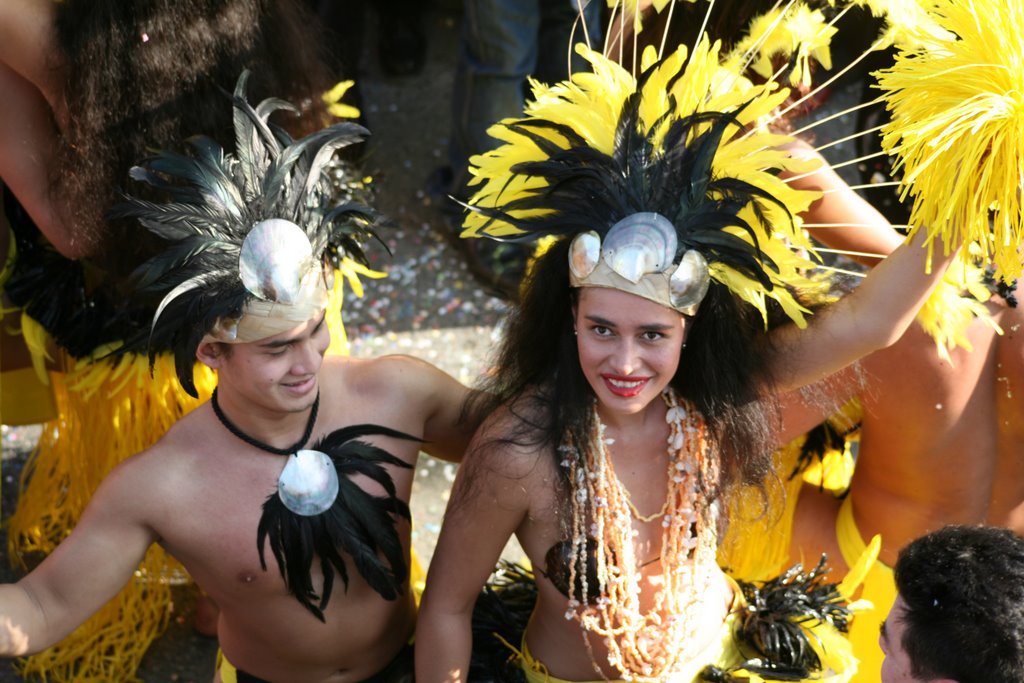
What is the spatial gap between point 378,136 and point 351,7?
519 millimetres

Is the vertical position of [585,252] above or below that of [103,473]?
above

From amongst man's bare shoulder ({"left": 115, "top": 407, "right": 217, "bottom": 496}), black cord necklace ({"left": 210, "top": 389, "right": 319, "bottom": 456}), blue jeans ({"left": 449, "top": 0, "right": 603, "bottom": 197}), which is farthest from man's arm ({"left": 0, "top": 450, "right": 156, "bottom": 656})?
blue jeans ({"left": 449, "top": 0, "right": 603, "bottom": 197})

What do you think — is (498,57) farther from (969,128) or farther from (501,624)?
(969,128)

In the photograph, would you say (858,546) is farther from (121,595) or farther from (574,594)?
(121,595)

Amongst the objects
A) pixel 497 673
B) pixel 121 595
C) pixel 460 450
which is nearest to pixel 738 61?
pixel 460 450

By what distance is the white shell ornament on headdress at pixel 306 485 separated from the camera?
7.38 feet

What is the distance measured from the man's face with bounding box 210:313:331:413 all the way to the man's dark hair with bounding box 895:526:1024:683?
41.0 inches

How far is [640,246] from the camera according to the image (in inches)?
80.8

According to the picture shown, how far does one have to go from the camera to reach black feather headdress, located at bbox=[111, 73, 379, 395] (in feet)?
6.97

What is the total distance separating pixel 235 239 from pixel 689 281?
782 millimetres

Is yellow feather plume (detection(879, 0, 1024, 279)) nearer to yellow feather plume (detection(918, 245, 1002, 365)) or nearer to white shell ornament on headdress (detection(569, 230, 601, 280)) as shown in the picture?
yellow feather plume (detection(918, 245, 1002, 365))

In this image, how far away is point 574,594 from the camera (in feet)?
7.30

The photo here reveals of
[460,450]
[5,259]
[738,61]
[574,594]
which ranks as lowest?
[574,594]

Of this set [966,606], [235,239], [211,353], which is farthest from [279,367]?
[966,606]
